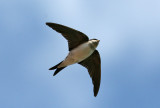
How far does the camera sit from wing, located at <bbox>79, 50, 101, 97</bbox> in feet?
47.8

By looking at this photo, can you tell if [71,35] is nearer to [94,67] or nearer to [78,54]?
[78,54]

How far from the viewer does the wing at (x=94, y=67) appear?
1457cm

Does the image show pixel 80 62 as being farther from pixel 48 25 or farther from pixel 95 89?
pixel 48 25

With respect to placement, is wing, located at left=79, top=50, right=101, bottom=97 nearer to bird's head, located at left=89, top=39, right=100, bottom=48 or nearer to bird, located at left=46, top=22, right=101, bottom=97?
bird, located at left=46, top=22, right=101, bottom=97

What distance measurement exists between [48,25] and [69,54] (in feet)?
4.16

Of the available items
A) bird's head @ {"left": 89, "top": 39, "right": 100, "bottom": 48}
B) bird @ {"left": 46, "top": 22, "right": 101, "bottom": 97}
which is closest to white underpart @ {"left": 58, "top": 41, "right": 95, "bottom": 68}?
bird @ {"left": 46, "top": 22, "right": 101, "bottom": 97}

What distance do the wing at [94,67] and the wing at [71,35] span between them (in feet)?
2.63

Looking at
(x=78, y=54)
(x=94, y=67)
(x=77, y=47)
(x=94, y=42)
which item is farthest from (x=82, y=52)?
(x=94, y=67)

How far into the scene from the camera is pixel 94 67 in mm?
14781

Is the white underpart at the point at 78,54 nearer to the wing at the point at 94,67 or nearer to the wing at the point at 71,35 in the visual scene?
the wing at the point at 71,35

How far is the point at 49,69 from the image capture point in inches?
550

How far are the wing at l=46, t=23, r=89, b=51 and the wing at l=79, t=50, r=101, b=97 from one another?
2.63 ft

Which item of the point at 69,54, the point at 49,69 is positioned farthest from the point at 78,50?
the point at 49,69

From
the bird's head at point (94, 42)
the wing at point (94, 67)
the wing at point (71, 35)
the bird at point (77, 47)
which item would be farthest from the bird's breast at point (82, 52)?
the wing at point (94, 67)
